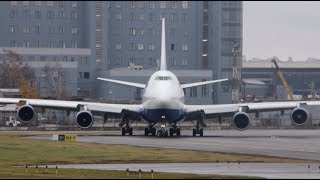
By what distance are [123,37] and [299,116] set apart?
108318 millimetres

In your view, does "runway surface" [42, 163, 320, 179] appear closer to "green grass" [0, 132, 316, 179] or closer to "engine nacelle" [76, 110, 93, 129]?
"green grass" [0, 132, 316, 179]

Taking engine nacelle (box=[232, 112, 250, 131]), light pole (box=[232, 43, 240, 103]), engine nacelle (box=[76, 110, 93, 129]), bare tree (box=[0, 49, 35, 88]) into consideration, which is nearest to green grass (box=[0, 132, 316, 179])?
engine nacelle (box=[76, 110, 93, 129])

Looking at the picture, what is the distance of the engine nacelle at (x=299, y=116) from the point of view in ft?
295

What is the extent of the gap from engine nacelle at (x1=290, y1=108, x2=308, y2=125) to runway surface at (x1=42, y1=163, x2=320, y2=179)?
38456 millimetres

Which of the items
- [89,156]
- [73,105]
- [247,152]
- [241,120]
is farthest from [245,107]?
[89,156]

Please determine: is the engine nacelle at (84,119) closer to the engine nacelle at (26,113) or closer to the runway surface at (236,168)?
the engine nacelle at (26,113)

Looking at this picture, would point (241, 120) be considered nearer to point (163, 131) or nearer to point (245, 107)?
point (245, 107)

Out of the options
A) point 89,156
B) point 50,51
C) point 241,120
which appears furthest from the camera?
point 50,51

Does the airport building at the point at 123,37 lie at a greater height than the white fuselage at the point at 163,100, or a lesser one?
greater

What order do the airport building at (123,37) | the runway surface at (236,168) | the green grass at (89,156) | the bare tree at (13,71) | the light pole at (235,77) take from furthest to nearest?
the airport building at (123,37) → the bare tree at (13,71) → the light pole at (235,77) → the green grass at (89,156) → the runway surface at (236,168)

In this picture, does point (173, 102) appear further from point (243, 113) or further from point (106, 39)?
point (106, 39)

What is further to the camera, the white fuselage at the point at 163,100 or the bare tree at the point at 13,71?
the bare tree at the point at 13,71

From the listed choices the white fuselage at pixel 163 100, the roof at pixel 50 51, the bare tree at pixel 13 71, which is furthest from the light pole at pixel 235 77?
the white fuselage at pixel 163 100

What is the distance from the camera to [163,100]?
281 ft
